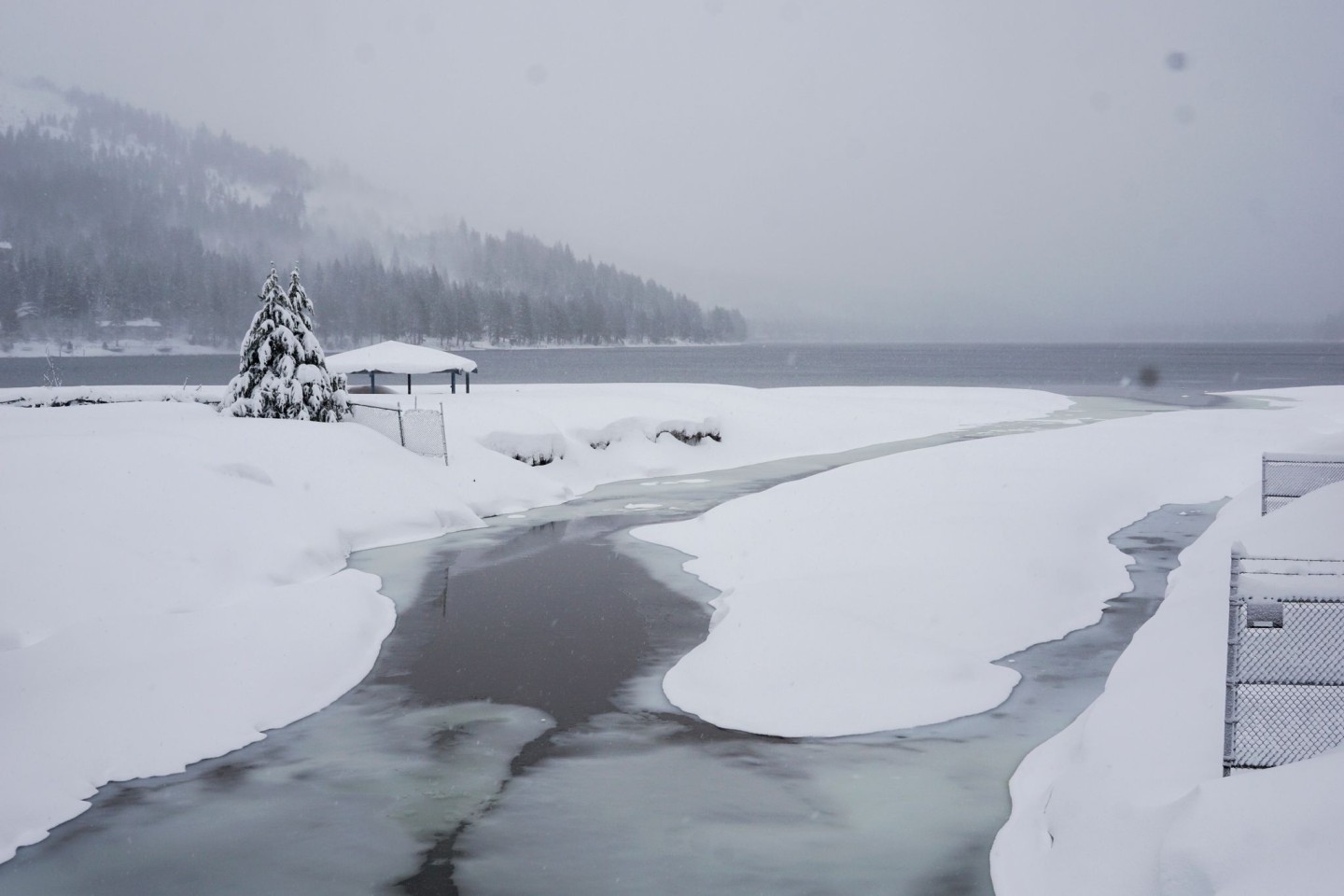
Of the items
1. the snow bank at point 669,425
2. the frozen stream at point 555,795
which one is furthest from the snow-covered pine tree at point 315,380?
Answer: the frozen stream at point 555,795

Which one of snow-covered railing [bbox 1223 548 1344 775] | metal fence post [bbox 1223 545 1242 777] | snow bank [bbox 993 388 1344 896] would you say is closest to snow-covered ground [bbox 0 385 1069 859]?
snow bank [bbox 993 388 1344 896]

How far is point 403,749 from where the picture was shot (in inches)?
425

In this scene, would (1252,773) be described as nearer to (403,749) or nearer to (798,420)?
(403,749)

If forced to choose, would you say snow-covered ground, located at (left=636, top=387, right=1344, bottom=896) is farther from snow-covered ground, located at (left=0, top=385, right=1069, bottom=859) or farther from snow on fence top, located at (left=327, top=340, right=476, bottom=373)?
snow on fence top, located at (left=327, top=340, right=476, bottom=373)

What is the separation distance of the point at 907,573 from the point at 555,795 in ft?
28.3

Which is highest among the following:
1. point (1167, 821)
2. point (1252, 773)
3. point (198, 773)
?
point (1252, 773)

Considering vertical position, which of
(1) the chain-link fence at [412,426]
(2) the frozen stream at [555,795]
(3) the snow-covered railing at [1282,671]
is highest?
(1) the chain-link fence at [412,426]

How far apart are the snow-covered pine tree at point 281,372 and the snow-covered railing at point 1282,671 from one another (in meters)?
24.5

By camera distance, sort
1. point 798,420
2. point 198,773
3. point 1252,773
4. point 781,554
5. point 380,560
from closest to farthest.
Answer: point 1252,773 → point 198,773 → point 781,554 → point 380,560 → point 798,420

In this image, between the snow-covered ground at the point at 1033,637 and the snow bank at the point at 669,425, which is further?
the snow bank at the point at 669,425

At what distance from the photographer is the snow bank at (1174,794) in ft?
19.0

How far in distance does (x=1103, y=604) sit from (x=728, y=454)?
22.2m

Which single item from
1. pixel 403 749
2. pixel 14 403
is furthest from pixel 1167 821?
pixel 14 403

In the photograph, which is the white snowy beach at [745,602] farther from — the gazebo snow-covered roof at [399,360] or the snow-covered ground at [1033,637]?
the gazebo snow-covered roof at [399,360]
